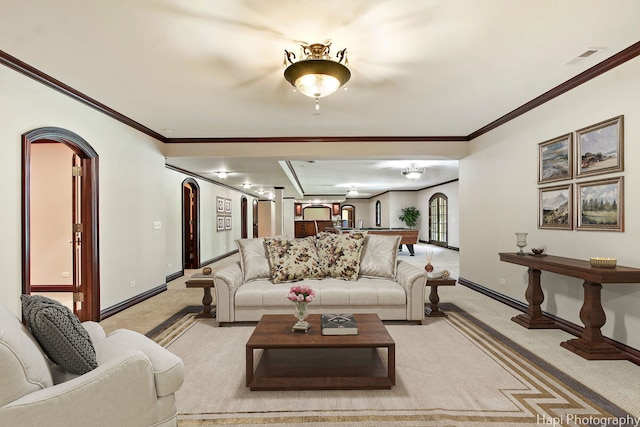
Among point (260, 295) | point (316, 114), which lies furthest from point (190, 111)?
point (260, 295)

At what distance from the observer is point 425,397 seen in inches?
89.2

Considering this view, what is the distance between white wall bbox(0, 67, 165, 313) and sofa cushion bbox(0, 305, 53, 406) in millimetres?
1994

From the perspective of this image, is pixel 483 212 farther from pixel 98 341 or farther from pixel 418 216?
pixel 418 216

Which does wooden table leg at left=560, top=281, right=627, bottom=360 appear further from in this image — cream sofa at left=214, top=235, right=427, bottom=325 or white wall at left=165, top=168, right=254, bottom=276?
white wall at left=165, top=168, right=254, bottom=276

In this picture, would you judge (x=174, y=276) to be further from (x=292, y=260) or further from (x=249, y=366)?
(x=249, y=366)

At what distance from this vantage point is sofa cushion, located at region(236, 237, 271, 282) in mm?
4086

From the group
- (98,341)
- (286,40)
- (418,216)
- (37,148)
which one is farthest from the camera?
(418,216)

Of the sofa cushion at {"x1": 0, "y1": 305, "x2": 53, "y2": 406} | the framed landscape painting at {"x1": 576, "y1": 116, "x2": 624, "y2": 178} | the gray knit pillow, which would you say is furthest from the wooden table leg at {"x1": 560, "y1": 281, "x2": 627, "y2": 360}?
the sofa cushion at {"x1": 0, "y1": 305, "x2": 53, "y2": 406}

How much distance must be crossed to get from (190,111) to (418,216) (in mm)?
12214

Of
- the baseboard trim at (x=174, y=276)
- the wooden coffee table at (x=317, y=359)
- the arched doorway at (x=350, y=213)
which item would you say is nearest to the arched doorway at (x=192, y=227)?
the baseboard trim at (x=174, y=276)

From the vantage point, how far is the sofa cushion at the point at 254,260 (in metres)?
4.09

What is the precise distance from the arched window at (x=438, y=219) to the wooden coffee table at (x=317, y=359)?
35.0 feet

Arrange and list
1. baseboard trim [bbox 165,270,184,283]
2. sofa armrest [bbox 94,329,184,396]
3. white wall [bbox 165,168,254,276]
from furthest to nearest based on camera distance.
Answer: white wall [bbox 165,168,254,276]
baseboard trim [bbox 165,270,184,283]
sofa armrest [bbox 94,329,184,396]

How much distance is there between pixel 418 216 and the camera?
1484 centimetres
